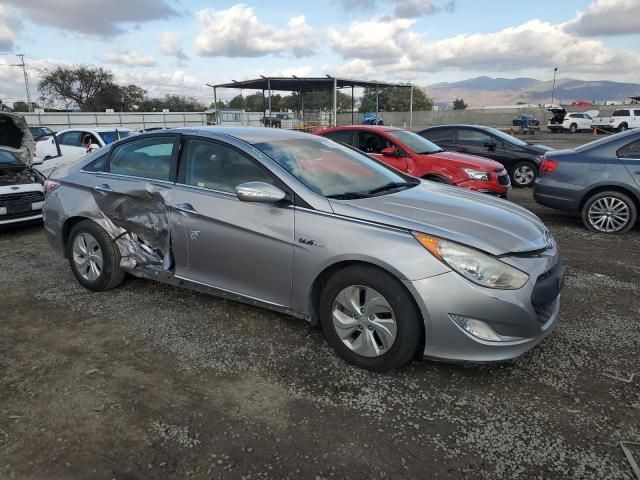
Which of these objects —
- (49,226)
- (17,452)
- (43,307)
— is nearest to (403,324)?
(17,452)

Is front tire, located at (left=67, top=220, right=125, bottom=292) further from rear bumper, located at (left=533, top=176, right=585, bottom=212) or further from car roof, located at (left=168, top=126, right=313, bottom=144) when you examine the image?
rear bumper, located at (left=533, top=176, right=585, bottom=212)

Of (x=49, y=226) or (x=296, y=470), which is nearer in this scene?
(x=296, y=470)

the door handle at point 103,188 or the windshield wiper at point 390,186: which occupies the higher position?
the windshield wiper at point 390,186

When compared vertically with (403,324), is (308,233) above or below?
above

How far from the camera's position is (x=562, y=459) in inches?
93.1

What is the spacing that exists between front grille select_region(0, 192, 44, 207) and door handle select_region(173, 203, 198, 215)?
4.38 metres

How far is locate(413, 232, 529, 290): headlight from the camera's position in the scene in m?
2.81

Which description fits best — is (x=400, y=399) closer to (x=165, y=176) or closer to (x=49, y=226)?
(x=165, y=176)

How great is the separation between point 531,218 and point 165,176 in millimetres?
2903

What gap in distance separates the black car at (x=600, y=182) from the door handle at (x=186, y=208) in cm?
553

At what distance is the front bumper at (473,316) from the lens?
2.78 metres

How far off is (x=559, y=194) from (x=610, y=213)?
27.5 inches

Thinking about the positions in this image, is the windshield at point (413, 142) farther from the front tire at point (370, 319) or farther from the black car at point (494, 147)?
the front tire at point (370, 319)

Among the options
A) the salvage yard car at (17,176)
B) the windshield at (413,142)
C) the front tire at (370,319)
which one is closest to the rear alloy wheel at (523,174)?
the windshield at (413,142)
